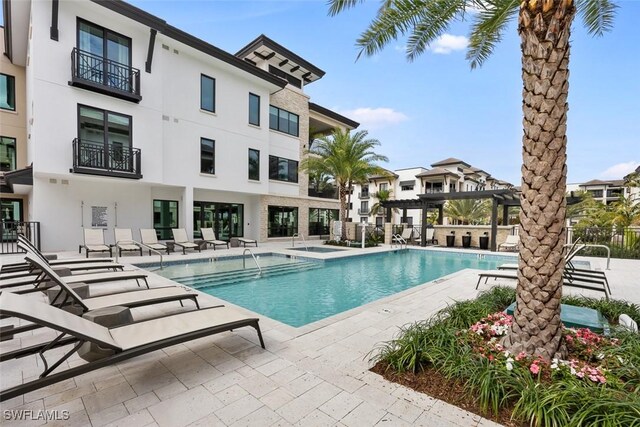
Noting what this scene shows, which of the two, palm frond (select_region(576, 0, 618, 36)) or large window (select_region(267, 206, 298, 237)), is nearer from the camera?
palm frond (select_region(576, 0, 618, 36))

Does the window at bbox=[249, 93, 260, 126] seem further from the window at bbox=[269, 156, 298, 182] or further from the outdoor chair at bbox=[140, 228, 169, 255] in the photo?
the outdoor chair at bbox=[140, 228, 169, 255]

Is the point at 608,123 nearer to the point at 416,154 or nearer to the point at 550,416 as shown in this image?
the point at 550,416

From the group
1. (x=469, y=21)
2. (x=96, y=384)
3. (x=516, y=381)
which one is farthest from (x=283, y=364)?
(x=469, y=21)

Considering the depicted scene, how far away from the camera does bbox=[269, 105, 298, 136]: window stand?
792 inches

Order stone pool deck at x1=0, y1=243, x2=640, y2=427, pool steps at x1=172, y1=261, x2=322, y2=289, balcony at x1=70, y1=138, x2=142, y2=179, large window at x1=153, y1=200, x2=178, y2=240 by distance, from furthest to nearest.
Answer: large window at x1=153, y1=200, x2=178, y2=240 < balcony at x1=70, y1=138, x2=142, y2=179 < pool steps at x1=172, y1=261, x2=322, y2=289 < stone pool deck at x1=0, y1=243, x2=640, y2=427

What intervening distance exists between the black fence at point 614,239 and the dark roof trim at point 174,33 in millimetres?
18764

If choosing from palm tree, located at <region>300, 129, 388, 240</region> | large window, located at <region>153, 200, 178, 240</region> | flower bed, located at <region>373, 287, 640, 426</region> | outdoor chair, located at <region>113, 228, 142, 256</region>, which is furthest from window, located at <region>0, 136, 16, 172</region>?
flower bed, located at <region>373, 287, 640, 426</region>

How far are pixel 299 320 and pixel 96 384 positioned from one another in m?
3.49

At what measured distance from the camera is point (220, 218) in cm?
1817

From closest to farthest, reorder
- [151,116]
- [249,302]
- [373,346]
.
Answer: [373,346] < [249,302] < [151,116]

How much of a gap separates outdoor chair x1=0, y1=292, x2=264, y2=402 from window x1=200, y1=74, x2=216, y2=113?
14772 mm

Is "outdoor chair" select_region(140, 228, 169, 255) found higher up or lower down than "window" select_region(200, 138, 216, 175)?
lower down

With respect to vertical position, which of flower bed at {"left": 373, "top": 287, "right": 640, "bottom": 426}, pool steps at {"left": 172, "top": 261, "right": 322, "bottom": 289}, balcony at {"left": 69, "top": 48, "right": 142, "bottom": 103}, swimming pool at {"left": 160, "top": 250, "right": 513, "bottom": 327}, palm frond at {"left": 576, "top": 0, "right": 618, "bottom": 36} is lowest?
swimming pool at {"left": 160, "top": 250, "right": 513, "bottom": 327}

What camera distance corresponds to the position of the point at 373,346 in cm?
391
